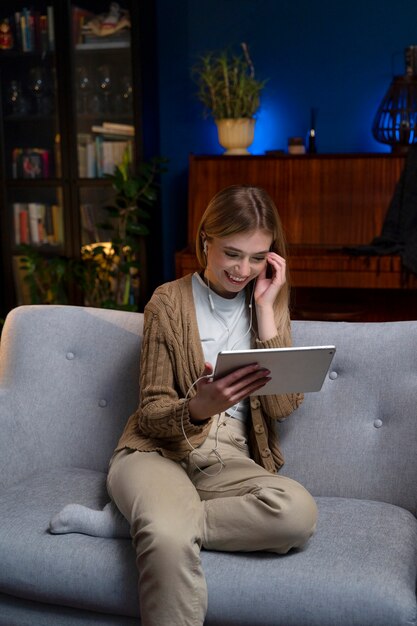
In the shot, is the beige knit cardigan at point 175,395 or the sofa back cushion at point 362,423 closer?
the beige knit cardigan at point 175,395

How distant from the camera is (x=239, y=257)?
6.58 feet

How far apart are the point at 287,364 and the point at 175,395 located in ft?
1.05

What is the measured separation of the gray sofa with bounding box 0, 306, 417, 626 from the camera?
5.44 feet

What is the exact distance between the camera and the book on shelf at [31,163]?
15.4 feet

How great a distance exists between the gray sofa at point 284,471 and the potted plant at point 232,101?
2173mm

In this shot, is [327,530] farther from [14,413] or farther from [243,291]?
[14,413]

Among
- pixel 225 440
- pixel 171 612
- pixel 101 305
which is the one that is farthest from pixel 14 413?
pixel 101 305

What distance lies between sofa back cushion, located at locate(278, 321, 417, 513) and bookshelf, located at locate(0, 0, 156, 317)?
8.76 ft

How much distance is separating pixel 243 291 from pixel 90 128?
9.06 ft

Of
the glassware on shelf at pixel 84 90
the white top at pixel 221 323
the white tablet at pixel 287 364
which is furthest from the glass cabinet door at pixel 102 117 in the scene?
the white tablet at pixel 287 364

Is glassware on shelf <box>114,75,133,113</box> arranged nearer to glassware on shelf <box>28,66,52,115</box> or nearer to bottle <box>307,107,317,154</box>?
glassware on shelf <box>28,66,52,115</box>

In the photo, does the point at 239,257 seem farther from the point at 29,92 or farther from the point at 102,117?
the point at 29,92

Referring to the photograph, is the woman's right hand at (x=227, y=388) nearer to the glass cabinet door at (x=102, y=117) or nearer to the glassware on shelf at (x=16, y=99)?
the glass cabinet door at (x=102, y=117)

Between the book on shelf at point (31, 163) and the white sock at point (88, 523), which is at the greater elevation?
the book on shelf at point (31, 163)
